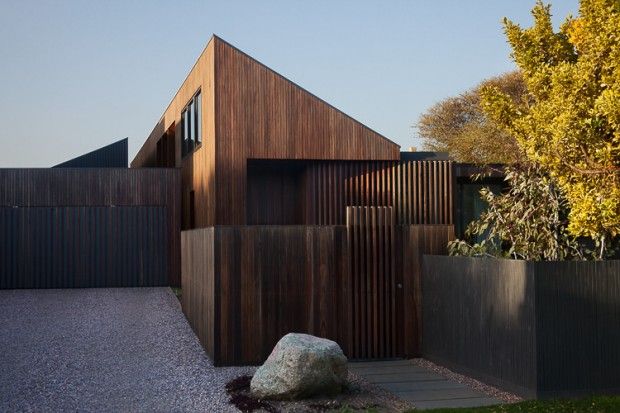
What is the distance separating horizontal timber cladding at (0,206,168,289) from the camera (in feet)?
66.6

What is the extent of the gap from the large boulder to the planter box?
1769 mm

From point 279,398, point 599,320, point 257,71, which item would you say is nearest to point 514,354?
point 599,320

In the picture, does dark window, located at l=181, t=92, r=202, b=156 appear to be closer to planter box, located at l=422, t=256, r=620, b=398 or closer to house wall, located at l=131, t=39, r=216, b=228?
house wall, located at l=131, t=39, r=216, b=228

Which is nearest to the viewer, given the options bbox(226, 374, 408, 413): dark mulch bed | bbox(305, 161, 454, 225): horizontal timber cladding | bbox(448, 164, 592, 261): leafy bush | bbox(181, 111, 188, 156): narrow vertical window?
bbox(226, 374, 408, 413): dark mulch bed

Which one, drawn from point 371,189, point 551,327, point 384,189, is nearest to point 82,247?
point 371,189

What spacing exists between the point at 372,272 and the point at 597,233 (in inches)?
117

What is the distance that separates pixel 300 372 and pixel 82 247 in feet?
42.6

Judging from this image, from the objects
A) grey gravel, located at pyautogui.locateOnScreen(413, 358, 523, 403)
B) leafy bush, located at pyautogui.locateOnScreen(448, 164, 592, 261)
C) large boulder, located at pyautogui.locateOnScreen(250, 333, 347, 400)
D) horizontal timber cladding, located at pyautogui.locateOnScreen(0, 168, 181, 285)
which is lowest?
grey gravel, located at pyautogui.locateOnScreen(413, 358, 523, 403)

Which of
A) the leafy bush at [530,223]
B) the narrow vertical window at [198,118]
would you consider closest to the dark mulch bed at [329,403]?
the leafy bush at [530,223]

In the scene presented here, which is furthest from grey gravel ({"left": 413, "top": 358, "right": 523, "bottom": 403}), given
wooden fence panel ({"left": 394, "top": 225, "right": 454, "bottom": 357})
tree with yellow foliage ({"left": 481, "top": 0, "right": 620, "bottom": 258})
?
tree with yellow foliage ({"left": 481, "top": 0, "right": 620, "bottom": 258})

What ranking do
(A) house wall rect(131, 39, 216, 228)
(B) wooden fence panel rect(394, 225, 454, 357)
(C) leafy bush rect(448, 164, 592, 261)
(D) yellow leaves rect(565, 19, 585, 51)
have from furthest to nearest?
(A) house wall rect(131, 39, 216, 228) < (B) wooden fence panel rect(394, 225, 454, 357) < (C) leafy bush rect(448, 164, 592, 261) < (D) yellow leaves rect(565, 19, 585, 51)

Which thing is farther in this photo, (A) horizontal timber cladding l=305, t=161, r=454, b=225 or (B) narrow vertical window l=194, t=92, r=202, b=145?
(B) narrow vertical window l=194, t=92, r=202, b=145

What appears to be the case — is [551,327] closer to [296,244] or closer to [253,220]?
[296,244]

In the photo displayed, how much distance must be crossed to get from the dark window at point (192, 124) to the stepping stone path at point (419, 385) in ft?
32.5
